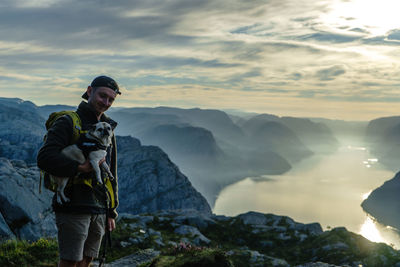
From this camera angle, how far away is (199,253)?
7.93 metres

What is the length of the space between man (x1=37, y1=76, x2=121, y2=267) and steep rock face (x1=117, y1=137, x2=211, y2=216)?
155687 millimetres

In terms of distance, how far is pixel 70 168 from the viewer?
4.52 m

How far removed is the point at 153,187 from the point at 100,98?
6455 inches

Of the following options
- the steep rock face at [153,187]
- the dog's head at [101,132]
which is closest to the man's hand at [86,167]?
the dog's head at [101,132]

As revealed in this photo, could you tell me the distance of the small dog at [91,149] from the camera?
4684 mm

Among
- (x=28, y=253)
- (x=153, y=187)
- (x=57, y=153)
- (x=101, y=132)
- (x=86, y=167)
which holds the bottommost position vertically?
(x=153, y=187)

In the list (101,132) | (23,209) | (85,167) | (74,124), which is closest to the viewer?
(85,167)

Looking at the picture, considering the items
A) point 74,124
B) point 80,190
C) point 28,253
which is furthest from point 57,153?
point 28,253

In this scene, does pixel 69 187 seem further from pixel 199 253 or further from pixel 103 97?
pixel 199 253

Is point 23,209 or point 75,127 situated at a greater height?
point 75,127

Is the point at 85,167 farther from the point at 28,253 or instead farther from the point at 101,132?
the point at 28,253

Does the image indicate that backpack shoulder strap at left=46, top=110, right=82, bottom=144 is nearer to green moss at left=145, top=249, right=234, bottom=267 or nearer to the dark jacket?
the dark jacket

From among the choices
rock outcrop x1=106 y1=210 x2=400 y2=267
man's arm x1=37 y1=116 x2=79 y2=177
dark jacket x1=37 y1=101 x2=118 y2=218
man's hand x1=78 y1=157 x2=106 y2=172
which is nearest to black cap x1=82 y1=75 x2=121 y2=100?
dark jacket x1=37 y1=101 x2=118 y2=218

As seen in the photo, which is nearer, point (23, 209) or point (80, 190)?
point (80, 190)
